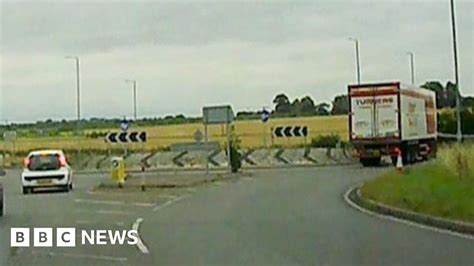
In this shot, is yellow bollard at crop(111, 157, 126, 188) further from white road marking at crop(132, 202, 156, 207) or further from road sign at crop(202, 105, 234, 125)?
white road marking at crop(132, 202, 156, 207)

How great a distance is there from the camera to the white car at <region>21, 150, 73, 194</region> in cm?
3812

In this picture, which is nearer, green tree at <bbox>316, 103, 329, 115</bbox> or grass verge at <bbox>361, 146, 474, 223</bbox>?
grass verge at <bbox>361, 146, 474, 223</bbox>

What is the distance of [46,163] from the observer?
38188mm

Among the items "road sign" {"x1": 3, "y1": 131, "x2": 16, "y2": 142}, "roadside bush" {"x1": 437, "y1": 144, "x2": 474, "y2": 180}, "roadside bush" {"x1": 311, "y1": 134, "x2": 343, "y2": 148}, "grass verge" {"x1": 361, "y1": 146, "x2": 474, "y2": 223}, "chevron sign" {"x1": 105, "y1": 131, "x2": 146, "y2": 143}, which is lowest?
"grass verge" {"x1": 361, "y1": 146, "x2": 474, "y2": 223}

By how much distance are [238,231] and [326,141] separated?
4660 centimetres

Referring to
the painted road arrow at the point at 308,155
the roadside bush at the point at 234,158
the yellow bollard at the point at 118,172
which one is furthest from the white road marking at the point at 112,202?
the painted road arrow at the point at 308,155

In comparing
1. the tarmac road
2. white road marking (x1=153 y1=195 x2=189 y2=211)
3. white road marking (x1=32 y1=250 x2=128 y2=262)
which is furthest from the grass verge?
white road marking (x1=32 y1=250 x2=128 y2=262)

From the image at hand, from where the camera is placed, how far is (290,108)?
117 metres

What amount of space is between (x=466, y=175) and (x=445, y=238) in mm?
11941

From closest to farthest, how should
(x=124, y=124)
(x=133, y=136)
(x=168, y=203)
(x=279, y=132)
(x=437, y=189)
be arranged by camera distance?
(x=437, y=189), (x=168, y=203), (x=133, y=136), (x=124, y=124), (x=279, y=132)

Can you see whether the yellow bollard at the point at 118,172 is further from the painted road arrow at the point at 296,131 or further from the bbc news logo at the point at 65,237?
the painted road arrow at the point at 296,131

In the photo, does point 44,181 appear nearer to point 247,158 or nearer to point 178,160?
point 247,158

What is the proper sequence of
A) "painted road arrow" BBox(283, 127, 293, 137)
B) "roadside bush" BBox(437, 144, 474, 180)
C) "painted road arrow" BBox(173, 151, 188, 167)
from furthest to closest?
"painted road arrow" BBox(173, 151, 188, 167) < "painted road arrow" BBox(283, 127, 293, 137) < "roadside bush" BBox(437, 144, 474, 180)

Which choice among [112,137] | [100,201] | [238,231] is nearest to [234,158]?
[112,137]
